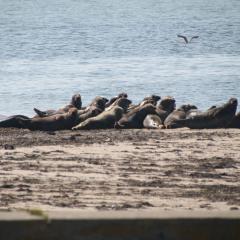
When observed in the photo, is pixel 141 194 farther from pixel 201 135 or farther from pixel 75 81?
pixel 75 81

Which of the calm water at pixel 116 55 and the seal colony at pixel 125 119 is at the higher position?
the seal colony at pixel 125 119

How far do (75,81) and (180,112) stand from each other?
43.1 feet

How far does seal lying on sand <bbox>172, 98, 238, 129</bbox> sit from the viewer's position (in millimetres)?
15553

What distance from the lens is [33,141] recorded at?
13.5m

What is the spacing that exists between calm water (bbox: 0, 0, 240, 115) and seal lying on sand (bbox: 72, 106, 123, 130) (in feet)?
18.8

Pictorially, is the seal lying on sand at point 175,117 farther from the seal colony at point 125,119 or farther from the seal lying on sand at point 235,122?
the seal lying on sand at point 235,122

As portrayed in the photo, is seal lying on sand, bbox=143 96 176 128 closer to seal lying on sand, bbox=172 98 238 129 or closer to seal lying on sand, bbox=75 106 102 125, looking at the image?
seal lying on sand, bbox=172 98 238 129

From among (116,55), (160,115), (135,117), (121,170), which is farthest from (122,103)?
(116,55)

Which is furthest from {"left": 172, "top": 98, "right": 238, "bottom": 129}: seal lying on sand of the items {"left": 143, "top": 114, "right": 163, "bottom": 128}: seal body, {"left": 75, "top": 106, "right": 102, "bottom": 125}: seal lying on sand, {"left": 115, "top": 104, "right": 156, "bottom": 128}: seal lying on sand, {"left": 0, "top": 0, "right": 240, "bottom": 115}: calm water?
{"left": 0, "top": 0, "right": 240, "bottom": 115}: calm water

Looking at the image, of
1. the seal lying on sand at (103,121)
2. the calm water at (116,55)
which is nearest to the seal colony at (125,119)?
the seal lying on sand at (103,121)

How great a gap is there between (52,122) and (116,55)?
2427 cm

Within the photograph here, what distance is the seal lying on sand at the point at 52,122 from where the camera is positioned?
15.3 m

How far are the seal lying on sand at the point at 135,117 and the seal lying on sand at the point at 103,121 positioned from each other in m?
0.12

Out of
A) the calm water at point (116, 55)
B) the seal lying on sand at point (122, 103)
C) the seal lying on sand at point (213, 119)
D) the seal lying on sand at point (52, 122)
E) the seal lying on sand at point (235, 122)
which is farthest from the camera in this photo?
the calm water at point (116, 55)
